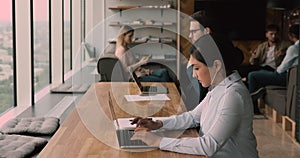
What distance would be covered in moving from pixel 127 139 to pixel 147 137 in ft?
0.31

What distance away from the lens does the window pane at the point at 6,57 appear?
4.70 m

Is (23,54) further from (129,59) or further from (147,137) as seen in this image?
(147,137)

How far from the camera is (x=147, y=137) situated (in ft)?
7.87

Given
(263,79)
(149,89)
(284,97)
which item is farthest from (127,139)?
(263,79)

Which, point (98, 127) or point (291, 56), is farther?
point (291, 56)

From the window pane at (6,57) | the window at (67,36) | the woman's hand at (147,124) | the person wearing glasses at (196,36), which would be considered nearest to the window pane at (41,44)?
the window pane at (6,57)

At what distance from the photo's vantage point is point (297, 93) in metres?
5.81

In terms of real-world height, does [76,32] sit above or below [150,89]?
above

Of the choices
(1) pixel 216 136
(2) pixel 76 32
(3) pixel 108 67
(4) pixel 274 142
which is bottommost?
(4) pixel 274 142

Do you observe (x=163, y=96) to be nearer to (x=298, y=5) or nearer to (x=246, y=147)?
(x=246, y=147)

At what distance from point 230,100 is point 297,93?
3717 millimetres

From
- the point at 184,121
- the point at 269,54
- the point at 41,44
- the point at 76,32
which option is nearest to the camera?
the point at 184,121

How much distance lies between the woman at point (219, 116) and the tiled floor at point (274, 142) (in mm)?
2779

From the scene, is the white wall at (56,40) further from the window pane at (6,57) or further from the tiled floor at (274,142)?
the tiled floor at (274,142)
